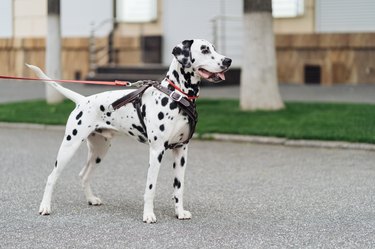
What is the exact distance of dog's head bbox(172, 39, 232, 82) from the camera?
679 centimetres

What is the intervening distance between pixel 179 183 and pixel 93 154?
3.39 ft

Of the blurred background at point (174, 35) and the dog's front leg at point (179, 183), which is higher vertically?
the blurred background at point (174, 35)

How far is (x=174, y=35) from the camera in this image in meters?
25.6

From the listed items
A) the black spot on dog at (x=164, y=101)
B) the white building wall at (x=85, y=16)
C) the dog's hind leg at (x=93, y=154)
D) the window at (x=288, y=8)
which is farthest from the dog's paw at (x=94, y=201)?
the white building wall at (x=85, y=16)

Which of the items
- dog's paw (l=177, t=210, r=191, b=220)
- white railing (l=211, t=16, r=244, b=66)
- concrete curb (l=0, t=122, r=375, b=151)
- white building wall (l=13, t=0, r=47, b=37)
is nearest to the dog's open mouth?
dog's paw (l=177, t=210, r=191, b=220)

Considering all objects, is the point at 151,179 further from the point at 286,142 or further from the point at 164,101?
the point at 286,142

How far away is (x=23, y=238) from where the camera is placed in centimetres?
643

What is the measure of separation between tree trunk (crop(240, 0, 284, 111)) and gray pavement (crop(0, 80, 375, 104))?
129 inches

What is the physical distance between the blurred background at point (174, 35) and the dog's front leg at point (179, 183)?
1595cm

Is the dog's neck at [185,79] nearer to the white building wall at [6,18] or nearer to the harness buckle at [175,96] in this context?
the harness buckle at [175,96]

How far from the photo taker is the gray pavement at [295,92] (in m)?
18.8

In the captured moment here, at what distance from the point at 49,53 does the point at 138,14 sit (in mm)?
8822

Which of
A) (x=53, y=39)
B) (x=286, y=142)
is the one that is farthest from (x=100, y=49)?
(x=286, y=142)

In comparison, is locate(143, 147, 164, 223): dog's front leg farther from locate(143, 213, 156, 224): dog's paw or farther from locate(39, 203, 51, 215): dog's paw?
locate(39, 203, 51, 215): dog's paw
